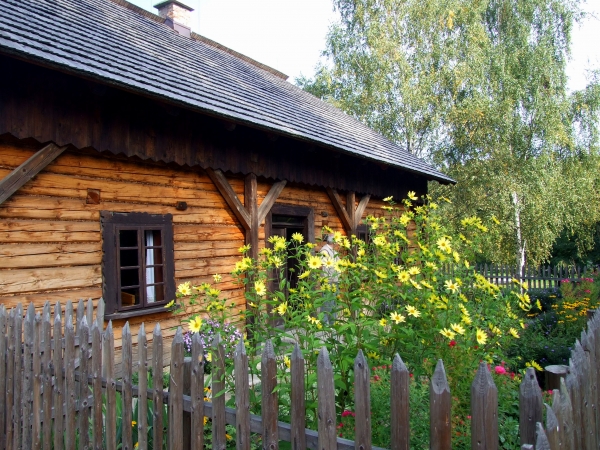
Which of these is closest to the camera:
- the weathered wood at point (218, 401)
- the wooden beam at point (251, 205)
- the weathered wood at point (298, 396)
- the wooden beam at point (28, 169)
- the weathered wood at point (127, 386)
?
the weathered wood at point (298, 396)

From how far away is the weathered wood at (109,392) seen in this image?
2838mm

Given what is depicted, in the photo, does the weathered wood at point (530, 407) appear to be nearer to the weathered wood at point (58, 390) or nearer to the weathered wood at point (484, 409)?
the weathered wood at point (484, 409)

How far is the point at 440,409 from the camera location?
1605mm

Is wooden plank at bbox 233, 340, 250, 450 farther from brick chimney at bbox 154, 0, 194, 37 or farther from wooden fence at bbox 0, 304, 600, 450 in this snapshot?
brick chimney at bbox 154, 0, 194, 37

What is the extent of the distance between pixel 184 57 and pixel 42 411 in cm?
741

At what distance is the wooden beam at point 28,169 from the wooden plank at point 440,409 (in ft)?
15.5

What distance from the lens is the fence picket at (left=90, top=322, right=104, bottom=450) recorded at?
9.54 feet

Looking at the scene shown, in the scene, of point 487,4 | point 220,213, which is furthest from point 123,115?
point 487,4

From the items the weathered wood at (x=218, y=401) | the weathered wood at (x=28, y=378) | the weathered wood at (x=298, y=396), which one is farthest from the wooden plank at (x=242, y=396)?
the weathered wood at (x=28, y=378)

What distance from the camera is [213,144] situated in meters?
7.20

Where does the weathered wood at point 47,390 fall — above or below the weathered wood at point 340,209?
below

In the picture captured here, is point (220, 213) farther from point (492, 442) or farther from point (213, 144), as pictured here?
point (492, 442)

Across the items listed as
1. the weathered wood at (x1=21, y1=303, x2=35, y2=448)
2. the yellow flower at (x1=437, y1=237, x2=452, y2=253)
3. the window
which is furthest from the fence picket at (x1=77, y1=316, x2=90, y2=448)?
the window

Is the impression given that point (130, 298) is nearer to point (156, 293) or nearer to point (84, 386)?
point (156, 293)
